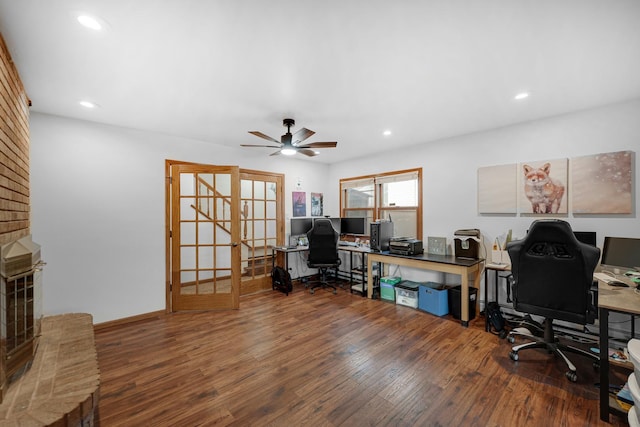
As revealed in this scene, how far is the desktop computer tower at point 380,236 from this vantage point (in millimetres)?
4367

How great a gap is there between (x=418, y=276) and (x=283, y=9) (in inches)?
159

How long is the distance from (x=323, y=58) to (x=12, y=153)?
232 cm

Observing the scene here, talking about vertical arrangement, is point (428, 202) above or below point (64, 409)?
above

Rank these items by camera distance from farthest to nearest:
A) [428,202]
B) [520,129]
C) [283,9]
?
[428,202], [520,129], [283,9]

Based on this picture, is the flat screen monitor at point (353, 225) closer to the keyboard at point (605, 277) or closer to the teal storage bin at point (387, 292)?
the teal storage bin at point (387, 292)

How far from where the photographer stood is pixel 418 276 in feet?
14.4

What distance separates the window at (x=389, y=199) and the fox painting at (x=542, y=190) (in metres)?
1.43

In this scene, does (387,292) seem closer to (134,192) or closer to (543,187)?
(543,187)

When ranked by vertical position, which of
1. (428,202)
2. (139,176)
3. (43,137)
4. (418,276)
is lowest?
(418,276)

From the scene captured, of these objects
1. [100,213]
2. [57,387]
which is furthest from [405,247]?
[100,213]

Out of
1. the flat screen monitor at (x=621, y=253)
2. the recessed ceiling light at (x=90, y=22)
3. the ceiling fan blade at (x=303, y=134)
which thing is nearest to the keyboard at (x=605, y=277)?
the flat screen monitor at (x=621, y=253)

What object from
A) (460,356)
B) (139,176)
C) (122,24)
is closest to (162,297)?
(139,176)

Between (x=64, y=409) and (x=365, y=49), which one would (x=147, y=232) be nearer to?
(x=64, y=409)

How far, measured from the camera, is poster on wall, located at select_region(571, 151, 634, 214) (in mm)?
2691
